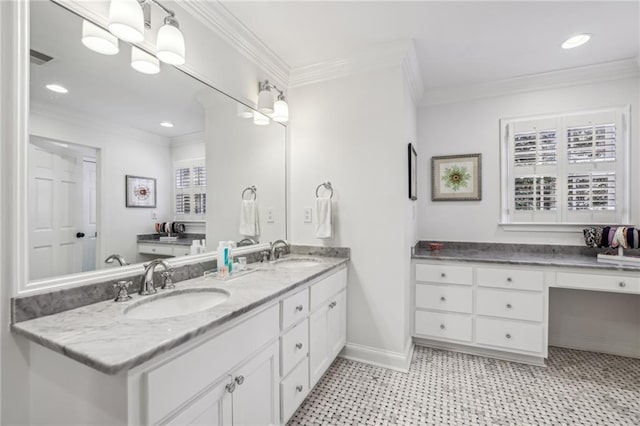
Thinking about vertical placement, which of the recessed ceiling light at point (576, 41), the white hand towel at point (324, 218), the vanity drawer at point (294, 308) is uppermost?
the recessed ceiling light at point (576, 41)

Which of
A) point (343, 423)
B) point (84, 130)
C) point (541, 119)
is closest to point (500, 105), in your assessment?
point (541, 119)

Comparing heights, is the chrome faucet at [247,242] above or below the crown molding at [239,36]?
below

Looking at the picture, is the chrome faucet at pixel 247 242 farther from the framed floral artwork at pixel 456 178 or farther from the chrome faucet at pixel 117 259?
the framed floral artwork at pixel 456 178

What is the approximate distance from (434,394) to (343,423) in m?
0.69

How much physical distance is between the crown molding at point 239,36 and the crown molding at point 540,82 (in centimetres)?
164

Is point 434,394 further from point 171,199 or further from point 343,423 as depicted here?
point 171,199

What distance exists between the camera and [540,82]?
8.96 ft

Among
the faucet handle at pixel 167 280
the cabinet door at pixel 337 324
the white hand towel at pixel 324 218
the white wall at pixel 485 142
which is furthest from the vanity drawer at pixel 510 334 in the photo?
the faucet handle at pixel 167 280

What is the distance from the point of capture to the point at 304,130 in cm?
262

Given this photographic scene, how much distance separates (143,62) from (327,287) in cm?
172

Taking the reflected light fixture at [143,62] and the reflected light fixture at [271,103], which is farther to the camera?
the reflected light fixture at [271,103]

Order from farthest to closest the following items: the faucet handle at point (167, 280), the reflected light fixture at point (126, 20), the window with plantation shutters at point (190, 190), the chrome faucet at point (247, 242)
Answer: the chrome faucet at point (247, 242), the window with plantation shutters at point (190, 190), the faucet handle at point (167, 280), the reflected light fixture at point (126, 20)

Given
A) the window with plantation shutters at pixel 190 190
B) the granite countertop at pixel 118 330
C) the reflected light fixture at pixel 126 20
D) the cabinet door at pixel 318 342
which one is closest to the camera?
the granite countertop at pixel 118 330

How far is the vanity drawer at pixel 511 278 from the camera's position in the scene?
2289 millimetres
